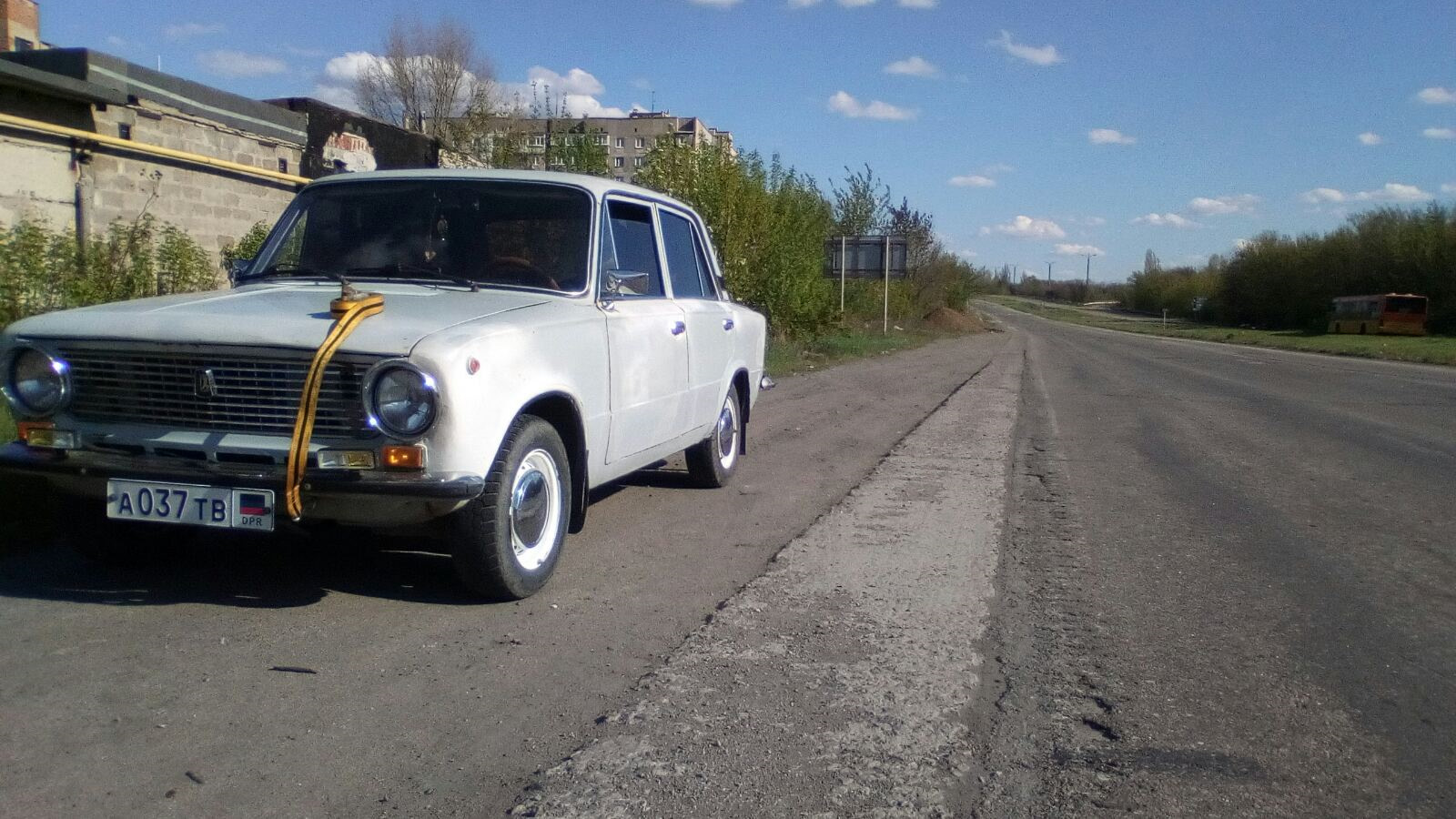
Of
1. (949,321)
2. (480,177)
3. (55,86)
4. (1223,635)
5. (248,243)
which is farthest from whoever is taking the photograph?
(949,321)

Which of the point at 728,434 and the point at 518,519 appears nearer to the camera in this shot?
the point at 518,519

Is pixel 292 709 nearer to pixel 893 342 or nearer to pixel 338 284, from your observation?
pixel 338 284

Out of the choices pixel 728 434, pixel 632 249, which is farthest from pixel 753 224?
pixel 632 249

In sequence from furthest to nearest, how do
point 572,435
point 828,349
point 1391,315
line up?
point 1391,315 → point 828,349 → point 572,435

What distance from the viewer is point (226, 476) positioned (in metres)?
3.86

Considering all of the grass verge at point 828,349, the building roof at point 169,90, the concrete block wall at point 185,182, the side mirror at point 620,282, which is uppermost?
the building roof at point 169,90

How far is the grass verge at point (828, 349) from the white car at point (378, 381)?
7.33 m

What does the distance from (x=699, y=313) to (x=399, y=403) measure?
285cm

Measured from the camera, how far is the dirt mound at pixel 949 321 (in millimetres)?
53625

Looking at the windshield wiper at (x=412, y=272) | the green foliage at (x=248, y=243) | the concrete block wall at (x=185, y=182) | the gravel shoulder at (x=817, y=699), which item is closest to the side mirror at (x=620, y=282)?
the windshield wiper at (x=412, y=272)

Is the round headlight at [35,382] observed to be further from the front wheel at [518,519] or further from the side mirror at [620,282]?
the side mirror at [620,282]

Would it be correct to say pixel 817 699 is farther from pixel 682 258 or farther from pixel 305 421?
pixel 682 258

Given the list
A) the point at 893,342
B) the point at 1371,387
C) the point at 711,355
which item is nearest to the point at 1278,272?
the point at 893,342

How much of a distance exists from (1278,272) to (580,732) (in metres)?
80.6
